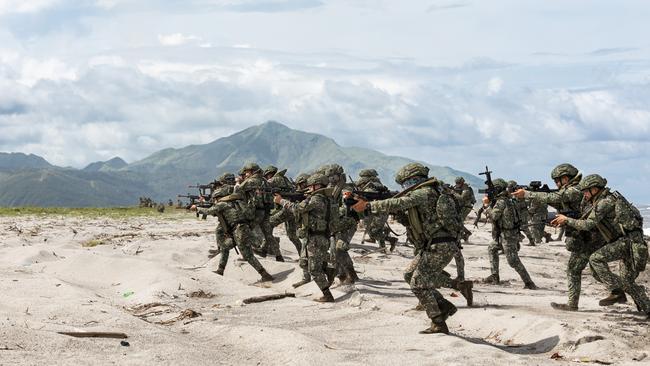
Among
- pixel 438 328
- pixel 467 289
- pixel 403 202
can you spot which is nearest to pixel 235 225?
pixel 467 289

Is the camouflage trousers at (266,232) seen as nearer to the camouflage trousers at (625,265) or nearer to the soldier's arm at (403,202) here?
the soldier's arm at (403,202)

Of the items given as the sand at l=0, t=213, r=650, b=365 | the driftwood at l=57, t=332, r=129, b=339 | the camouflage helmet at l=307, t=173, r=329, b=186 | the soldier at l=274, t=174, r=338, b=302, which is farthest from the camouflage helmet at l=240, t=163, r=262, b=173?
the driftwood at l=57, t=332, r=129, b=339

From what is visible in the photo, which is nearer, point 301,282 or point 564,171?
point 564,171

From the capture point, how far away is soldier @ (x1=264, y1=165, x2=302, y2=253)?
62.0ft

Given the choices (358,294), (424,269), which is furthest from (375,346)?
(358,294)

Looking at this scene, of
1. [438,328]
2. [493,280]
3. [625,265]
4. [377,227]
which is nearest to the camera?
[438,328]

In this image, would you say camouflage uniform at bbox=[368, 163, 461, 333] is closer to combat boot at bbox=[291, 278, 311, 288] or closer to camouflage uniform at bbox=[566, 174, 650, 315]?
camouflage uniform at bbox=[566, 174, 650, 315]

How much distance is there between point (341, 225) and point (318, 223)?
501 mm

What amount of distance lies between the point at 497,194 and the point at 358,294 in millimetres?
4421

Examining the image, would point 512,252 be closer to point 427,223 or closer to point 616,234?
point 616,234

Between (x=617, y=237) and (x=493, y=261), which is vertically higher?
(x=617, y=237)

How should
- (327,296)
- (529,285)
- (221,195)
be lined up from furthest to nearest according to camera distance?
1. (221,195)
2. (529,285)
3. (327,296)

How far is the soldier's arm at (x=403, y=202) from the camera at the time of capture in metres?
10.5

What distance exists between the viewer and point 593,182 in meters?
12.1
